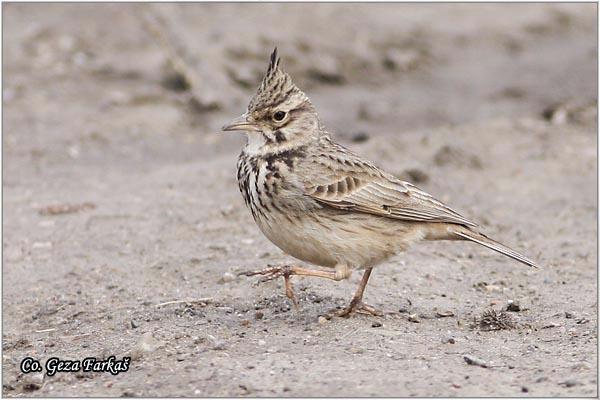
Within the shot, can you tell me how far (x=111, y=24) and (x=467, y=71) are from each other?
5587 millimetres

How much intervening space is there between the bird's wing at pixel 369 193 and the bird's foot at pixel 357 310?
696 mm

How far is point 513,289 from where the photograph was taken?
28.5 ft

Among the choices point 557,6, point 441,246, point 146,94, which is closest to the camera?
point 441,246

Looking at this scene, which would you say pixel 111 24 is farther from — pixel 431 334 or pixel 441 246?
pixel 431 334

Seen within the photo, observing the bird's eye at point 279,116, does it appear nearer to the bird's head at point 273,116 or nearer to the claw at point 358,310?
the bird's head at point 273,116

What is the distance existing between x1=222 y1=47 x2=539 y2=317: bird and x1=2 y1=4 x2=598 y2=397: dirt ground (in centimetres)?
50

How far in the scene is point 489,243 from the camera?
7801 millimetres

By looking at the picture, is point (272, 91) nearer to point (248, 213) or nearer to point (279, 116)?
point (279, 116)

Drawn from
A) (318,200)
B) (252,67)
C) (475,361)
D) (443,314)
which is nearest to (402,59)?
(252,67)

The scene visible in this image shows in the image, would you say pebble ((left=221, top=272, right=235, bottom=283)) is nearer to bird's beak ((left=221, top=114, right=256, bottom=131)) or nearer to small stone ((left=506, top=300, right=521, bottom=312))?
bird's beak ((left=221, top=114, right=256, bottom=131))

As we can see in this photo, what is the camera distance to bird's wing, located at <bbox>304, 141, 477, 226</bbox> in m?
7.45

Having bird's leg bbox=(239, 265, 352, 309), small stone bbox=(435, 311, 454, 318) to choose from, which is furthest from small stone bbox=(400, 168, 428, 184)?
bird's leg bbox=(239, 265, 352, 309)

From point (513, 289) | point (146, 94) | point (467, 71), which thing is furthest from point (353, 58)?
point (513, 289)

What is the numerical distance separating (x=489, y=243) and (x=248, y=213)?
10.4 ft
